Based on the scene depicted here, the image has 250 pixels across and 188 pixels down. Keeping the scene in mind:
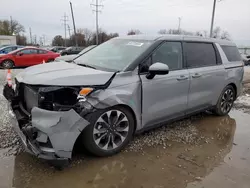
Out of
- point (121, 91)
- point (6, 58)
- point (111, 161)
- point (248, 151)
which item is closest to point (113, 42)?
point (121, 91)

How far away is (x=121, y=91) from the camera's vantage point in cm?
313

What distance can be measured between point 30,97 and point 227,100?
4170 mm

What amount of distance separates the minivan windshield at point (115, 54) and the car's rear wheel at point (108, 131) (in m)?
0.68

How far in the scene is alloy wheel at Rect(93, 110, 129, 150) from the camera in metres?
3.03

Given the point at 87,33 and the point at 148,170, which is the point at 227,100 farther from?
the point at 87,33

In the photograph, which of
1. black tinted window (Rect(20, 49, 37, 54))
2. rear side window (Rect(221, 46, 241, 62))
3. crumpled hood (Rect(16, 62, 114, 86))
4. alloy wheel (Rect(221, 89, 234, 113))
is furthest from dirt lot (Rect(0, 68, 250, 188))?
black tinted window (Rect(20, 49, 37, 54))

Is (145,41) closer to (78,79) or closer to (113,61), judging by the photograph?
(113,61)

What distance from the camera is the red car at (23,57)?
13.9 metres

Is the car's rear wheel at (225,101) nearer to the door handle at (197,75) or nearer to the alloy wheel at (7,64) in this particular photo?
the door handle at (197,75)

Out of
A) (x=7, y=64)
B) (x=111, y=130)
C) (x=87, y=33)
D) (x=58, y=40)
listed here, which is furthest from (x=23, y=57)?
(x=58, y=40)

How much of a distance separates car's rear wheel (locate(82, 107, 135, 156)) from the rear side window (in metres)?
2.93

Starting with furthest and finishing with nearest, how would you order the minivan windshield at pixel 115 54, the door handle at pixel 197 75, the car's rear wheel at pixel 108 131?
the door handle at pixel 197 75 < the minivan windshield at pixel 115 54 < the car's rear wheel at pixel 108 131

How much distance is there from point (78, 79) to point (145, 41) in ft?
4.77

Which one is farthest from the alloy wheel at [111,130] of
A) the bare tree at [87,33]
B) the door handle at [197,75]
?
the bare tree at [87,33]
